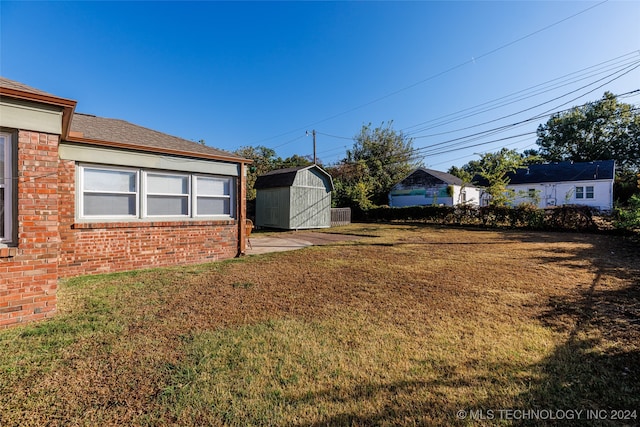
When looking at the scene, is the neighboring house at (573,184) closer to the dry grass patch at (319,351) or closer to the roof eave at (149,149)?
the dry grass patch at (319,351)

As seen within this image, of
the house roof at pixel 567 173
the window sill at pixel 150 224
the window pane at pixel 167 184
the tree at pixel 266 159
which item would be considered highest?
the tree at pixel 266 159

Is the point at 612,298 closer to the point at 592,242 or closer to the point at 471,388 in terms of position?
the point at 471,388

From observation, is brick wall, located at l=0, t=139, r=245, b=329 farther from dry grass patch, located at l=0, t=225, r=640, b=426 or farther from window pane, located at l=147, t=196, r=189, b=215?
dry grass patch, located at l=0, t=225, r=640, b=426

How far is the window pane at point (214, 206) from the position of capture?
26.6 feet

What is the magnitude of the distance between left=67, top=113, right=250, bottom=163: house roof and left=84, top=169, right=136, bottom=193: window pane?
2.26 feet

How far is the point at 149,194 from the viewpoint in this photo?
7.21 meters

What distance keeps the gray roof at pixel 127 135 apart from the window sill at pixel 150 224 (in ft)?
6.17

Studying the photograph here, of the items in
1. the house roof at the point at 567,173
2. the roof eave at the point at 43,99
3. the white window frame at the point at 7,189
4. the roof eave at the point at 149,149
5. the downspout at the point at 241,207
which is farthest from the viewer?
the house roof at the point at 567,173

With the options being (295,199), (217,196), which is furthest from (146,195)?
(295,199)

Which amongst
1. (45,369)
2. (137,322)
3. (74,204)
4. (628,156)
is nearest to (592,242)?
(137,322)

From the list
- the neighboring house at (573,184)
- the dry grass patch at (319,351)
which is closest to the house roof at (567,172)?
the neighboring house at (573,184)

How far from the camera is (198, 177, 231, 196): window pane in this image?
8.09 meters

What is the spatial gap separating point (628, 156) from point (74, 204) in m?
54.9

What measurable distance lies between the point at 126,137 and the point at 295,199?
1108cm
